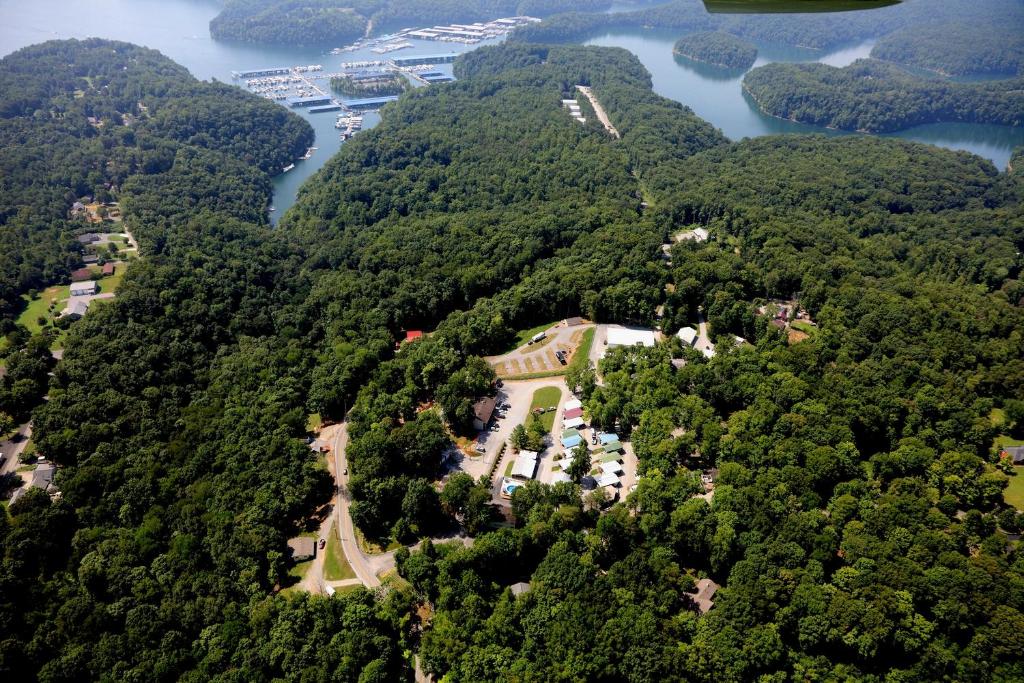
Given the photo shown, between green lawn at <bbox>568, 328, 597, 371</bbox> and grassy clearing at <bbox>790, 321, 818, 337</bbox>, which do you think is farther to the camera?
grassy clearing at <bbox>790, 321, 818, 337</bbox>

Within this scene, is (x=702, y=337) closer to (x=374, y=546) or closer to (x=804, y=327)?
(x=804, y=327)

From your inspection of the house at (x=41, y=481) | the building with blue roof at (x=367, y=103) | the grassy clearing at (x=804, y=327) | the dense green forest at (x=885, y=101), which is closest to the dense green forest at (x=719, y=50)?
the dense green forest at (x=885, y=101)

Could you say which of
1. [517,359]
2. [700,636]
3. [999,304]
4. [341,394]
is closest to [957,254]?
[999,304]

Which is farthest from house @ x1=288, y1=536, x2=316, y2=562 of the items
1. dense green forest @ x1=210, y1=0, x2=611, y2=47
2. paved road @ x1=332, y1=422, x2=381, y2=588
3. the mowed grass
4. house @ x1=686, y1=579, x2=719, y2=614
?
dense green forest @ x1=210, y1=0, x2=611, y2=47

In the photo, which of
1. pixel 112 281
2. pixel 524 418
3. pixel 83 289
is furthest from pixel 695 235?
pixel 83 289

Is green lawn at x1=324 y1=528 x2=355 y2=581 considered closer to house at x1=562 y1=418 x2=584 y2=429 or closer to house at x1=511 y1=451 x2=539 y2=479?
house at x1=511 y1=451 x2=539 y2=479

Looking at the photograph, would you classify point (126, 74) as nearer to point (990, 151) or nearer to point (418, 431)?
point (418, 431)
